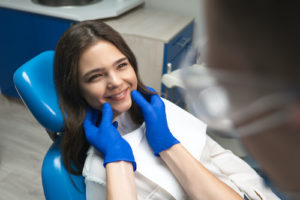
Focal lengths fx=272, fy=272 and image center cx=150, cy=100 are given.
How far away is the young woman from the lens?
970 mm

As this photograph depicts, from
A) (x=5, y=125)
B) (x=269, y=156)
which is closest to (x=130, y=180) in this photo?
(x=269, y=156)

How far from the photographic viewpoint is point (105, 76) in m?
1.04

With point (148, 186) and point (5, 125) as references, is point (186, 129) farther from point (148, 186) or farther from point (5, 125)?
point (5, 125)

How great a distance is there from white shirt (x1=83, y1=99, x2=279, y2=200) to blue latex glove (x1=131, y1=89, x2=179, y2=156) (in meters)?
0.06

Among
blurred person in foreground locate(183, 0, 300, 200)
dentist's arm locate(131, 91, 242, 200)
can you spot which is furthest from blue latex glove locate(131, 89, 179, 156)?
blurred person in foreground locate(183, 0, 300, 200)

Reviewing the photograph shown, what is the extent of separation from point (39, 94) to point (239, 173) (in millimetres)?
867

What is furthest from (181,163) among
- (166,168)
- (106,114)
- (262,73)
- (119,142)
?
(262,73)

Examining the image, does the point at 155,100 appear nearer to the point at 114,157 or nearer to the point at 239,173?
the point at 114,157

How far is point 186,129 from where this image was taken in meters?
1.18

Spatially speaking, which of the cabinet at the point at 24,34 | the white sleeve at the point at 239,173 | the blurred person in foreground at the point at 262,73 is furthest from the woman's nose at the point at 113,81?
the cabinet at the point at 24,34

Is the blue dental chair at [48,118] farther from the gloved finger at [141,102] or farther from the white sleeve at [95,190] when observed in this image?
the gloved finger at [141,102]

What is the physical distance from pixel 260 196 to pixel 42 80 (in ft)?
3.11

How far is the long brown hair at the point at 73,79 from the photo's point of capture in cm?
101

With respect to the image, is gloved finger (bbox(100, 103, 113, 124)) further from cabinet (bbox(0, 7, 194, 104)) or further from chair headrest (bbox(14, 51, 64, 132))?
cabinet (bbox(0, 7, 194, 104))
